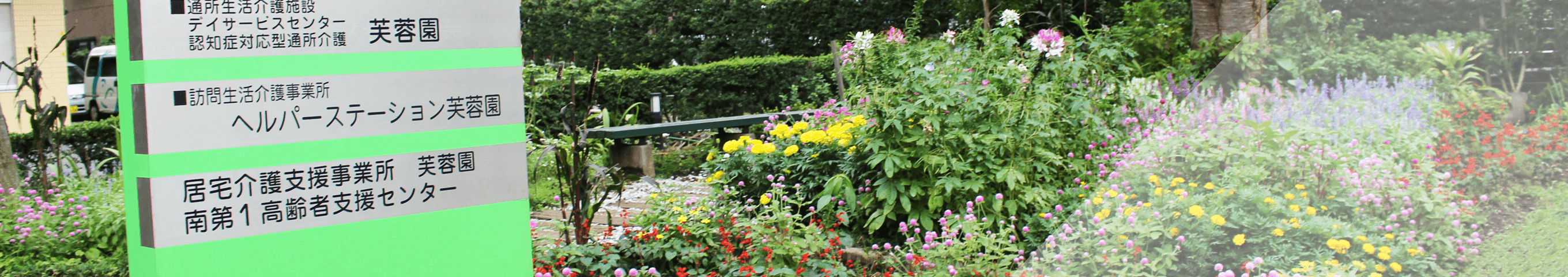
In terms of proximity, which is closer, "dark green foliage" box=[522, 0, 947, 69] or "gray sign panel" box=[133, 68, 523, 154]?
"gray sign panel" box=[133, 68, 523, 154]

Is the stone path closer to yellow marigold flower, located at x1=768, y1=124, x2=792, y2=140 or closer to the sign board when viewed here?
yellow marigold flower, located at x1=768, y1=124, x2=792, y2=140

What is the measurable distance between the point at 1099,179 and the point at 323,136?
239cm

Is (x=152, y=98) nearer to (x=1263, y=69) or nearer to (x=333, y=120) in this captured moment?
(x=333, y=120)

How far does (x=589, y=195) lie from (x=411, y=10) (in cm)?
123

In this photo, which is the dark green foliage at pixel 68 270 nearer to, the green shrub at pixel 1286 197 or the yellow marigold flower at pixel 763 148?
the yellow marigold flower at pixel 763 148

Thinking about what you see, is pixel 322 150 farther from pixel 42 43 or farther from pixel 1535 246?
pixel 42 43

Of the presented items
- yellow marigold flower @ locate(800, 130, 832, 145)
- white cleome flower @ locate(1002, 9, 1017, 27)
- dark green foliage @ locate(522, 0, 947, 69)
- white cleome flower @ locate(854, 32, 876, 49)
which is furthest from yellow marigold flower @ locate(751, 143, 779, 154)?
dark green foliage @ locate(522, 0, 947, 69)

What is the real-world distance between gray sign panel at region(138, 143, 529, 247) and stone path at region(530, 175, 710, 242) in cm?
115

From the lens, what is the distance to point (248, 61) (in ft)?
4.99

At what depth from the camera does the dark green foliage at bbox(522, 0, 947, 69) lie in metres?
11.9

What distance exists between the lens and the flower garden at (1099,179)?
178 cm

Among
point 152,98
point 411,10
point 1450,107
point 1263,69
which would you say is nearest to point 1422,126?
point 1450,107

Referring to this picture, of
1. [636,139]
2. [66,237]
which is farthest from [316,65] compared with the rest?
[636,139]

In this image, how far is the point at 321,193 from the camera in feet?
5.32
